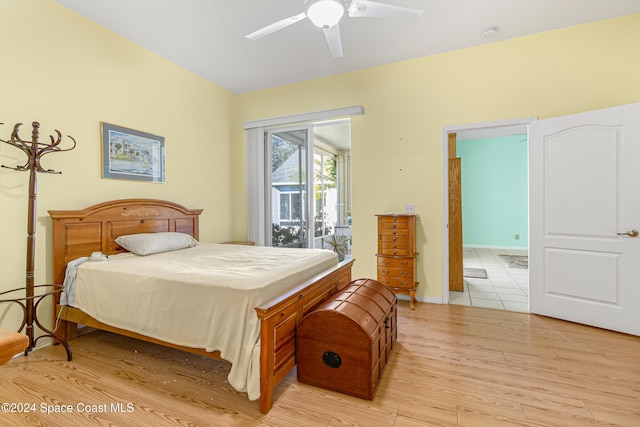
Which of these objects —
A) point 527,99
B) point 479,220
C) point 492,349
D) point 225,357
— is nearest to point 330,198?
point 479,220

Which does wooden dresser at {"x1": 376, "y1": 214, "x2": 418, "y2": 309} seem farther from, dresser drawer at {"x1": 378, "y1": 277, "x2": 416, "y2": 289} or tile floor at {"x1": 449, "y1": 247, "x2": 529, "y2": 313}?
tile floor at {"x1": 449, "y1": 247, "x2": 529, "y2": 313}

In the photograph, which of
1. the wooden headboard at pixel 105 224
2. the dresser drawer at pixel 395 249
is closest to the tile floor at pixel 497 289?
the dresser drawer at pixel 395 249

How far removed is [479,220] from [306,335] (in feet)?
22.0

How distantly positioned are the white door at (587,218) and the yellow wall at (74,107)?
4.03 metres

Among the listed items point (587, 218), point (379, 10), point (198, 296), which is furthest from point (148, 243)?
point (587, 218)

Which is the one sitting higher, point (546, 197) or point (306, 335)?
point (546, 197)

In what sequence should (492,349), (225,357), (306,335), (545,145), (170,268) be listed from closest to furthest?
(225,357) → (306,335) → (170,268) → (492,349) → (545,145)

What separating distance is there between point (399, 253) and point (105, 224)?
2968 mm

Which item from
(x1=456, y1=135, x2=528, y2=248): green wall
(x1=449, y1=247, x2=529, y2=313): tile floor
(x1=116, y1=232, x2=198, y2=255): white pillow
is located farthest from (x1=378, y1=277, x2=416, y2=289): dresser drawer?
(x1=456, y1=135, x2=528, y2=248): green wall

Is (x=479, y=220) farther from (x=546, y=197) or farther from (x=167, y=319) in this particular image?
(x=167, y=319)

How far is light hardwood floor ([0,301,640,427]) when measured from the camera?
1577mm

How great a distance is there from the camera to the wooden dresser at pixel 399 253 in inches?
129

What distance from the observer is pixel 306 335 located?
184 cm

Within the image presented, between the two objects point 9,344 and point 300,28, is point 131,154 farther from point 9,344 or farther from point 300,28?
point 9,344
